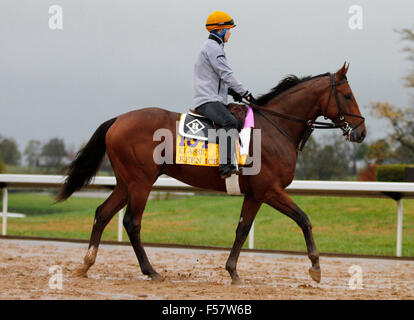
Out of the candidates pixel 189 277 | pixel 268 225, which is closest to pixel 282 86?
pixel 189 277

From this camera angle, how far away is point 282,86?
6.18 meters

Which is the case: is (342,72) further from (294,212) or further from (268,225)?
(268,225)

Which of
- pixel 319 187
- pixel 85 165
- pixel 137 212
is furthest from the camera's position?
pixel 319 187

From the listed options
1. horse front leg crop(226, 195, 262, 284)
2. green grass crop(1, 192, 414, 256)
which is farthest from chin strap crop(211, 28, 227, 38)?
green grass crop(1, 192, 414, 256)

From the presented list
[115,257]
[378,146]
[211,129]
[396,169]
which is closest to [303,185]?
[115,257]

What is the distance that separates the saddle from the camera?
574 centimetres

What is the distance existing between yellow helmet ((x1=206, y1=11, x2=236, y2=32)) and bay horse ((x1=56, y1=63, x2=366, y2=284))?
31.9 inches

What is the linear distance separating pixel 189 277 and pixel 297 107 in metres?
2.02

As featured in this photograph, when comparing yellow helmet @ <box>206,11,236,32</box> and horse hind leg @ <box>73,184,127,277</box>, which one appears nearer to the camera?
yellow helmet @ <box>206,11,236,32</box>

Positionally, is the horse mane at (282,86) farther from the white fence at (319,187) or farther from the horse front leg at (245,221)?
the white fence at (319,187)

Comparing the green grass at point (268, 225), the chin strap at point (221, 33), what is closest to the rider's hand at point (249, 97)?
the chin strap at point (221, 33)

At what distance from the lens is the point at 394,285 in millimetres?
5938

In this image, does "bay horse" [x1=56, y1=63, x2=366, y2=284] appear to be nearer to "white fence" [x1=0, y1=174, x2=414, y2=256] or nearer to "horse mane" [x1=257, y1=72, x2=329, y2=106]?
"horse mane" [x1=257, y1=72, x2=329, y2=106]

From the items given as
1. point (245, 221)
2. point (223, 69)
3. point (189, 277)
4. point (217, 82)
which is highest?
point (223, 69)
